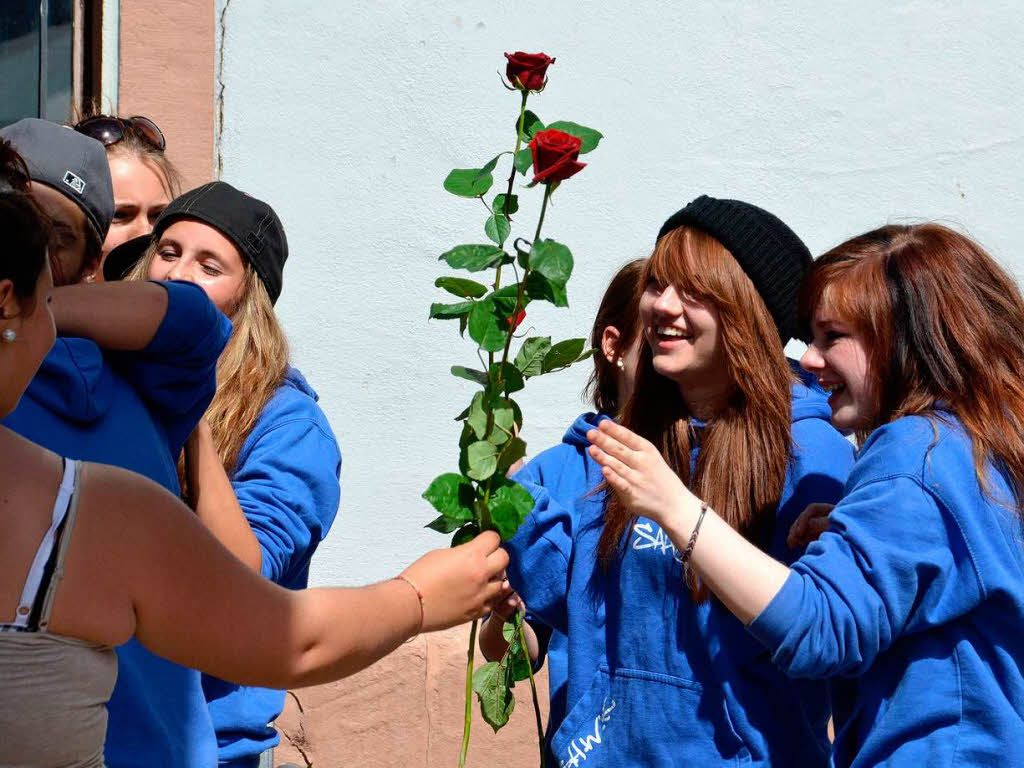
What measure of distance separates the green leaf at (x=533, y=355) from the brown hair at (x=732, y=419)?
1.14 ft

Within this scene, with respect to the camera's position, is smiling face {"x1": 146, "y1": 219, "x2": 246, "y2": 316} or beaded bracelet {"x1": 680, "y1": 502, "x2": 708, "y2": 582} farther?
smiling face {"x1": 146, "y1": 219, "x2": 246, "y2": 316}

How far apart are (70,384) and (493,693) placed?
92 cm

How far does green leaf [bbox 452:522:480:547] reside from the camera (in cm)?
199

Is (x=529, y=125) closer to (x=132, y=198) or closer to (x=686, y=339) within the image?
(x=686, y=339)

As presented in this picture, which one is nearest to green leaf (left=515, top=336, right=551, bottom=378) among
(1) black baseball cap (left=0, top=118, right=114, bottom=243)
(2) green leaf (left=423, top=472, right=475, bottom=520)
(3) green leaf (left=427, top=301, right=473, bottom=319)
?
(3) green leaf (left=427, top=301, right=473, bottom=319)

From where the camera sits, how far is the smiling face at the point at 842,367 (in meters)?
2.04

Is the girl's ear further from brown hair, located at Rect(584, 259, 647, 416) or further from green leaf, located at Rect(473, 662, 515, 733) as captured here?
green leaf, located at Rect(473, 662, 515, 733)

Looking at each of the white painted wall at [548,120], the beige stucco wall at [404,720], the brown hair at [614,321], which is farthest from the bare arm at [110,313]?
the beige stucco wall at [404,720]

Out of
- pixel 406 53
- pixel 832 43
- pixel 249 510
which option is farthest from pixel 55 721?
pixel 832 43

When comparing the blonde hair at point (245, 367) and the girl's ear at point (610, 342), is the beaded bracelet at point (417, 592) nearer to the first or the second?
the blonde hair at point (245, 367)

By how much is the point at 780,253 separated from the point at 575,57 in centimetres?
178

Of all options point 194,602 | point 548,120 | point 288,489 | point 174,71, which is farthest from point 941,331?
point 174,71

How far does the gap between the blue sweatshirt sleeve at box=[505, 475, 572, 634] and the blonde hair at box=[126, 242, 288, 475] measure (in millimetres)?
546

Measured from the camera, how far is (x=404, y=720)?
152 inches
